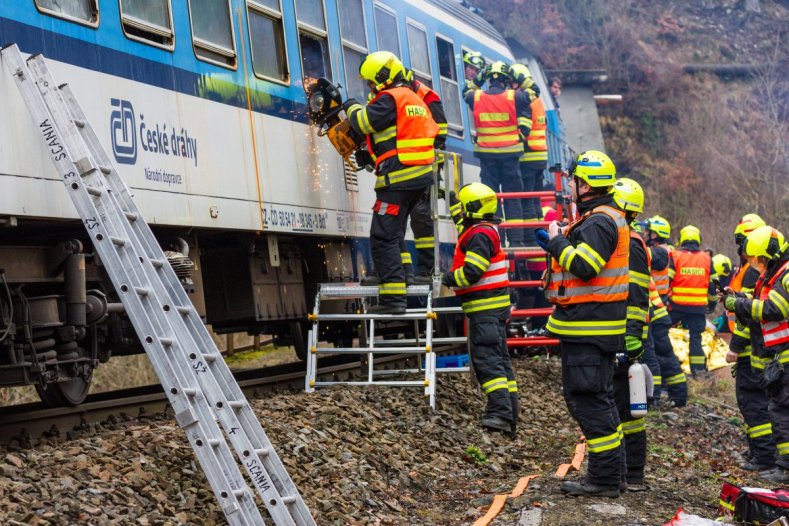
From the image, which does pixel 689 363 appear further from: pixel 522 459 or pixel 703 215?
pixel 703 215

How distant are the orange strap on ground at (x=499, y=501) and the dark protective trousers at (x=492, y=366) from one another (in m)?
1.53

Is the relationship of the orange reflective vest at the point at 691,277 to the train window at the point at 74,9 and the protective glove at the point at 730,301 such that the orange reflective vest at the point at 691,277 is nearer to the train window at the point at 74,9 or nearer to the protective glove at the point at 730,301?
the protective glove at the point at 730,301

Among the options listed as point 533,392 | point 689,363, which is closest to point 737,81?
point 689,363

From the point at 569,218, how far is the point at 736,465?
508 cm

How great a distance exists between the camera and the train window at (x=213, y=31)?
27.0ft

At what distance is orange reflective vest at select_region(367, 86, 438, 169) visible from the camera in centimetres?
925

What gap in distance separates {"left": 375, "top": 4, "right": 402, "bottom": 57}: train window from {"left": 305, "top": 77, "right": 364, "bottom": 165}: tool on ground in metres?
1.82

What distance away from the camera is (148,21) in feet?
25.1

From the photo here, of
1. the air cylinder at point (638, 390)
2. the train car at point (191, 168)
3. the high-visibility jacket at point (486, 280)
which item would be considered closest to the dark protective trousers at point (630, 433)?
the air cylinder at point (638, 390)

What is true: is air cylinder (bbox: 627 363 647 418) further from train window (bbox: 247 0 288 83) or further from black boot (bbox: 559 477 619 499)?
train window (bbox: 247 0 288 83)

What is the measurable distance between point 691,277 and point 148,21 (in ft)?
32.9

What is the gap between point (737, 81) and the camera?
122 feet

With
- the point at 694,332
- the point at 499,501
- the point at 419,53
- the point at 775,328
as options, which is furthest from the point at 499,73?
the point at 499,501

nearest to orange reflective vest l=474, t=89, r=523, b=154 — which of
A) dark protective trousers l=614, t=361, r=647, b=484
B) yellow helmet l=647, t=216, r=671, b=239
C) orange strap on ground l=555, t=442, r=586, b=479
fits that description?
yellow helmet l=647, t=216, r=671, b=239
